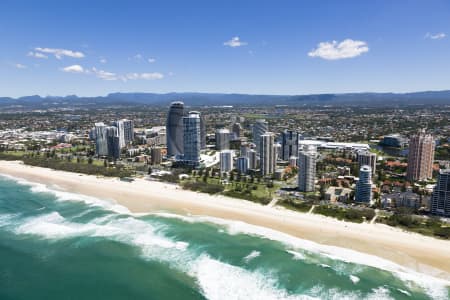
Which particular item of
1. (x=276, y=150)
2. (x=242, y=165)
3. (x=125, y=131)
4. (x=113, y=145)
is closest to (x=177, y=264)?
(x=242, y=165)

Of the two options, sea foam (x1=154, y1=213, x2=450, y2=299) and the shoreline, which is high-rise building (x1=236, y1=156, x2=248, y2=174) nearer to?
the shoreline

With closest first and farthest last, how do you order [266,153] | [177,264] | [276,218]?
[177,264] → [276,218] → [266,153]

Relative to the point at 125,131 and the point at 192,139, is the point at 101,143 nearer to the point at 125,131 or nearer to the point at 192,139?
the point at 125,131

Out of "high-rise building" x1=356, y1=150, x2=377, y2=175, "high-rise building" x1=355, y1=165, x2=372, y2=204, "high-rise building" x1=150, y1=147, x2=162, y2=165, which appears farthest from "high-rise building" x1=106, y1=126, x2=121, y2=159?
"high-rise building" x1=355, y1=165, x2=372, y2=204

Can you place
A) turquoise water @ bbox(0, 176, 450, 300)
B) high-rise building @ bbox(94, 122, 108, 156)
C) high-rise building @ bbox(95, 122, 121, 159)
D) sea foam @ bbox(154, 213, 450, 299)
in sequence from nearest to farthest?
turquoise water @ bbox(0, 176, 450, 300) → sea foam @ bbox(154, 213, 450, 299) → high-rise building @ bbox(95, 122, 121, 159) → high-rise building @ bbox(94, 122, 108, 156)

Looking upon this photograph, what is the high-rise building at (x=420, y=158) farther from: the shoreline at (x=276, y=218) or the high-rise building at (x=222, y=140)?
the high-rise building at (x=222, y=140)

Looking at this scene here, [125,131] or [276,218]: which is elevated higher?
[125,131]

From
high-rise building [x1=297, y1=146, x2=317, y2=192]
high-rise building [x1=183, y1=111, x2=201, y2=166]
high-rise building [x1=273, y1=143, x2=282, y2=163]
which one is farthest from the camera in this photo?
high-rise building [x1=183, y1=111, x2=201, y2=166]
